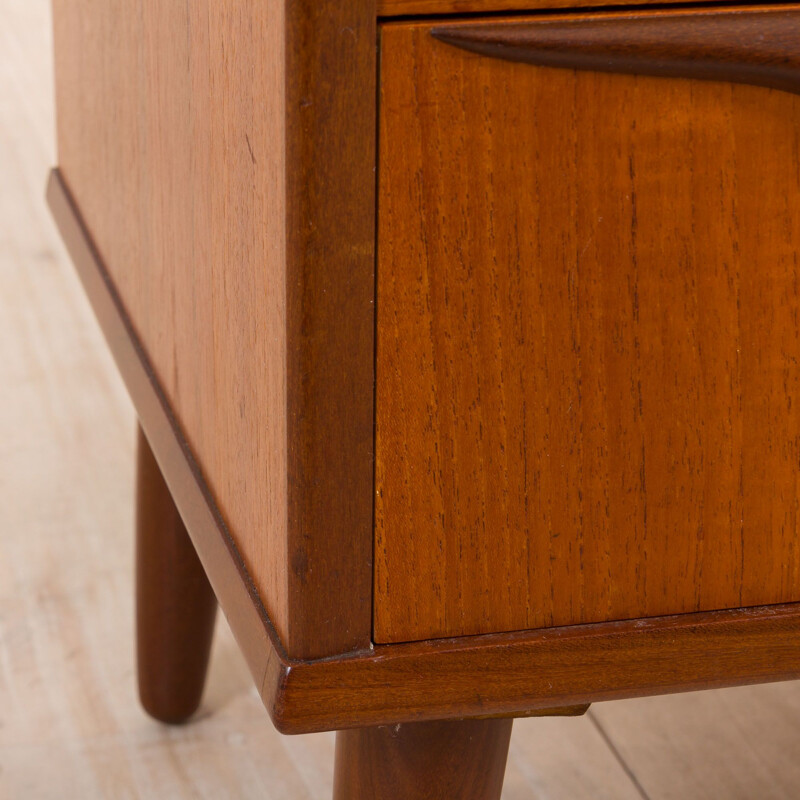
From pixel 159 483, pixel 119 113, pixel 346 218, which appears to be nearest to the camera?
pixel 346 218

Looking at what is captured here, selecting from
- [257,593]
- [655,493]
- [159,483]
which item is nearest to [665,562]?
[655,493]

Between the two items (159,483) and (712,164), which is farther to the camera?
(159,483)

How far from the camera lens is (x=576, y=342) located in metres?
0.35

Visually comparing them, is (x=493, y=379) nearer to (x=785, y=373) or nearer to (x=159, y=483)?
(x=785, y=373)

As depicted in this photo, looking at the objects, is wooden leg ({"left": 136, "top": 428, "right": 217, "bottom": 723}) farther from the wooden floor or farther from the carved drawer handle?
the carved drawer handle

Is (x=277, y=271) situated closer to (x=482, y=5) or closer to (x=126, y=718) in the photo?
→ (x=482, y=5)

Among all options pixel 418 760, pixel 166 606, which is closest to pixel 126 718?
pixel 166 606

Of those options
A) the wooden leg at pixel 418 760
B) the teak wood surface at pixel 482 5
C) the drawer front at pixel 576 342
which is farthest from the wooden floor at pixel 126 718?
the teak wood surface at pixel 482 5

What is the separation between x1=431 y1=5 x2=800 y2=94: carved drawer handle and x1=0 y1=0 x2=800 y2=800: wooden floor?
52 cm

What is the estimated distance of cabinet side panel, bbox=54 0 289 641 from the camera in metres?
0.35

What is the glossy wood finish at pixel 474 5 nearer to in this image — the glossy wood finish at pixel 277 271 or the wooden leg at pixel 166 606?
the glossy wood finish at pixel 277 271

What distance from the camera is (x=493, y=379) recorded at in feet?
1.15

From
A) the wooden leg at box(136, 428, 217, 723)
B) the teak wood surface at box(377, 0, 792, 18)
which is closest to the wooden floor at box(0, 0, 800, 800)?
the wooden leg at box(136, 428, 217, 723)

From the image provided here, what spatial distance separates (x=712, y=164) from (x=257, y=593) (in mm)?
185
